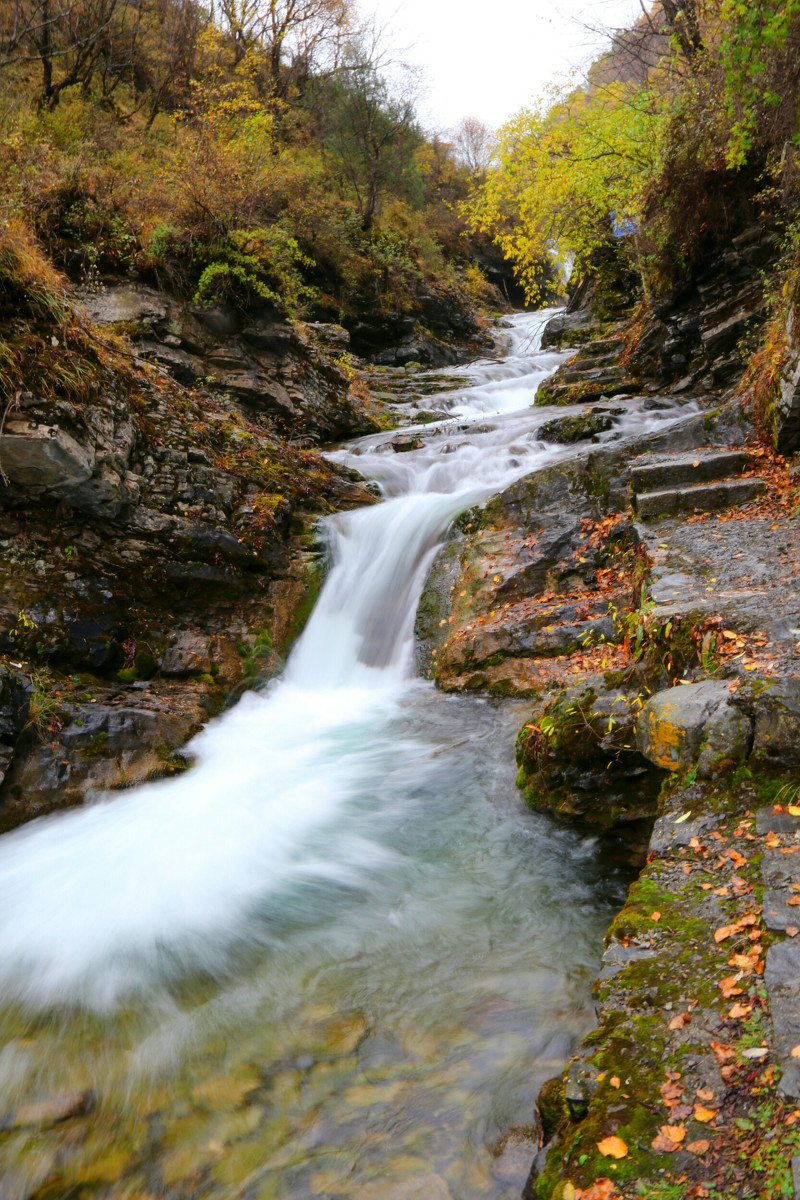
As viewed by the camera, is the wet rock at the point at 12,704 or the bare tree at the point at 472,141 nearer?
the wet rock at the point at 12,704

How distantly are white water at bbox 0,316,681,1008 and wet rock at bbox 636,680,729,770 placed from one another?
2.03 metres

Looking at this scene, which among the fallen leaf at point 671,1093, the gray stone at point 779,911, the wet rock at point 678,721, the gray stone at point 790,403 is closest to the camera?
the fallen leaf at point 671,1093

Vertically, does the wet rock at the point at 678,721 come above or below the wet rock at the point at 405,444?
below

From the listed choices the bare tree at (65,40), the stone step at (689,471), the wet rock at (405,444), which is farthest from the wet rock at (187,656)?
the bare tree at (65,40)

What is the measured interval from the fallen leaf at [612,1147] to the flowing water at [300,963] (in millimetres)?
761

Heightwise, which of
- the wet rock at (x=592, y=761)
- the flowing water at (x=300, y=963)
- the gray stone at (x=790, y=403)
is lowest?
the flowing water at (x=300, y=963)

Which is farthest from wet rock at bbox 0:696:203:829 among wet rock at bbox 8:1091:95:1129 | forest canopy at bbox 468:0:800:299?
forest canopy at bbox 468:0:800:299

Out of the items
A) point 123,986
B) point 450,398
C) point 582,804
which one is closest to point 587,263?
point 450,398

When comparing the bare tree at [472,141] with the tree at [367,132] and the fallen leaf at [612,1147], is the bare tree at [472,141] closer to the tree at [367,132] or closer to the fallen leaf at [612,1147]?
the tree at [367,132]

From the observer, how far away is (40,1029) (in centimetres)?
319

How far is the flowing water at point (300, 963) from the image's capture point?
98.4 inches

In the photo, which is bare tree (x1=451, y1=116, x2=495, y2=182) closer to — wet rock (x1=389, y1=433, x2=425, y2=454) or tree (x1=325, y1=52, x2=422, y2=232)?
tree (x1=325, y1=52, x2=422, y2=232)

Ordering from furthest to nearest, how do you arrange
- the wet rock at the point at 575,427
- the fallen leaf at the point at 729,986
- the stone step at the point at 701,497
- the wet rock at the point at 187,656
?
the wet rock at the point at 575,427 → the wet rock at the point at 187,656 → the stone step at the point at 701,497 → the fallen leaf at the point at 729,986

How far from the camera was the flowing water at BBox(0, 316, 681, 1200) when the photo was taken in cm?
250
